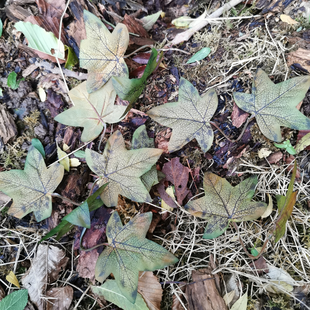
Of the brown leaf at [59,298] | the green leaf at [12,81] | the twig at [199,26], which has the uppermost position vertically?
the green leaf at [12,81]

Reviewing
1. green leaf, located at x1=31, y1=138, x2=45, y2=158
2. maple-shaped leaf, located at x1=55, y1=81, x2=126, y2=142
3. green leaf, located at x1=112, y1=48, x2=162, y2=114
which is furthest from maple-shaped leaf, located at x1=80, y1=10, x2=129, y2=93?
green leaf, located at x1=31, y1=138, x2=45, y2=158

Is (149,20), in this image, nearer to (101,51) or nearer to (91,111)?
(101,51)

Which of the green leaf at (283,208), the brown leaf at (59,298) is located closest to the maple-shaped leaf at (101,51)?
the green leaf at (283,208)

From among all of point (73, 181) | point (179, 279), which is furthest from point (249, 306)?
point (73, 181)

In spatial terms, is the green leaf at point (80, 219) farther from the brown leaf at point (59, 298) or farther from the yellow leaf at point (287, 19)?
the yellow leaf at point (287, 19)

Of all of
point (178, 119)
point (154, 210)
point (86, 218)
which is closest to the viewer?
point (86, 218)

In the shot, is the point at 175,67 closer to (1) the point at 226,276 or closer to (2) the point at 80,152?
(2) the point at 80,152

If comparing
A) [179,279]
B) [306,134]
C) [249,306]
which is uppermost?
[306,134]
